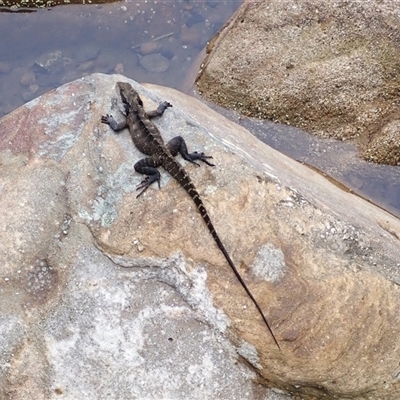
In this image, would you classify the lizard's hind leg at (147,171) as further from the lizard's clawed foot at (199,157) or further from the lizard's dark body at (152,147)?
the lizard's clawed foot at (199,157)

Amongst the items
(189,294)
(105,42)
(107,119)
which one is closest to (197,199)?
(189,294)

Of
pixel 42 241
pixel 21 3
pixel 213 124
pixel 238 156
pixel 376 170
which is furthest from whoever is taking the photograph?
pixel 21 3

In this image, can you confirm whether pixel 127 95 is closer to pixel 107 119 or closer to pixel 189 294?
pixel 107 119

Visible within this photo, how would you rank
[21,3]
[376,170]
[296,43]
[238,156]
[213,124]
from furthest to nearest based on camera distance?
[21,3] < [296,43] < [376,170] < [213,124] < [238,156]

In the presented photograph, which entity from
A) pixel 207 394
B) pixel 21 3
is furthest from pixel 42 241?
pixel 21 3

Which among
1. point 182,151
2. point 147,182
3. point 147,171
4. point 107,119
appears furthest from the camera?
point 107,119

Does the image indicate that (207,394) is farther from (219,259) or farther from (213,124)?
(213,124)
